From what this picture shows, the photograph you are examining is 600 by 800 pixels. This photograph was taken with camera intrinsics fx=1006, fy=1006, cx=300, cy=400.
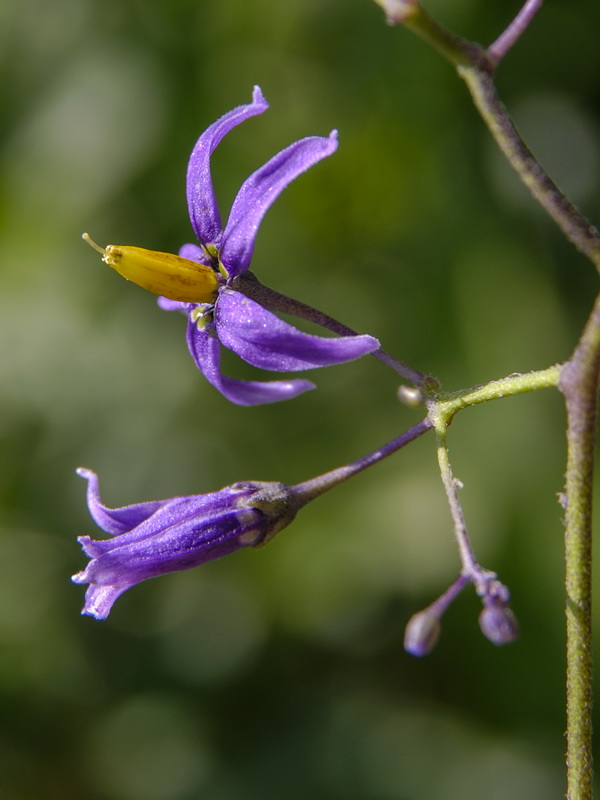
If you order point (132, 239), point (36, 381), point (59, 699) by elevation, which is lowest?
point (59, 699)

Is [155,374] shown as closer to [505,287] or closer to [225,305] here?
[505,287]

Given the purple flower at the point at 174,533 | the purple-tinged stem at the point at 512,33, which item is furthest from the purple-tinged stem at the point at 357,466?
the purple-tinged stem at the point at 512,33

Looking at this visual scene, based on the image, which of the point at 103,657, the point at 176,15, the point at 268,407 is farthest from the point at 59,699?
the point at 176,15

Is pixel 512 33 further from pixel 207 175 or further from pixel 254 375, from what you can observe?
pixel 254 375

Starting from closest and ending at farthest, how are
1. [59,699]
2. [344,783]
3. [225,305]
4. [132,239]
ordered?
Result: [225,305] → [344,783] → [59,699] → [132,239]

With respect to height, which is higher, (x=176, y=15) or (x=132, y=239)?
(x=176, y=15)

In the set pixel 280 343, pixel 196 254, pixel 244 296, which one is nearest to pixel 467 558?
Answer: pixel 280 343

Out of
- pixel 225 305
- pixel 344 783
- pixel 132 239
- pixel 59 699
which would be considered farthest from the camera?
pixel 132 239
